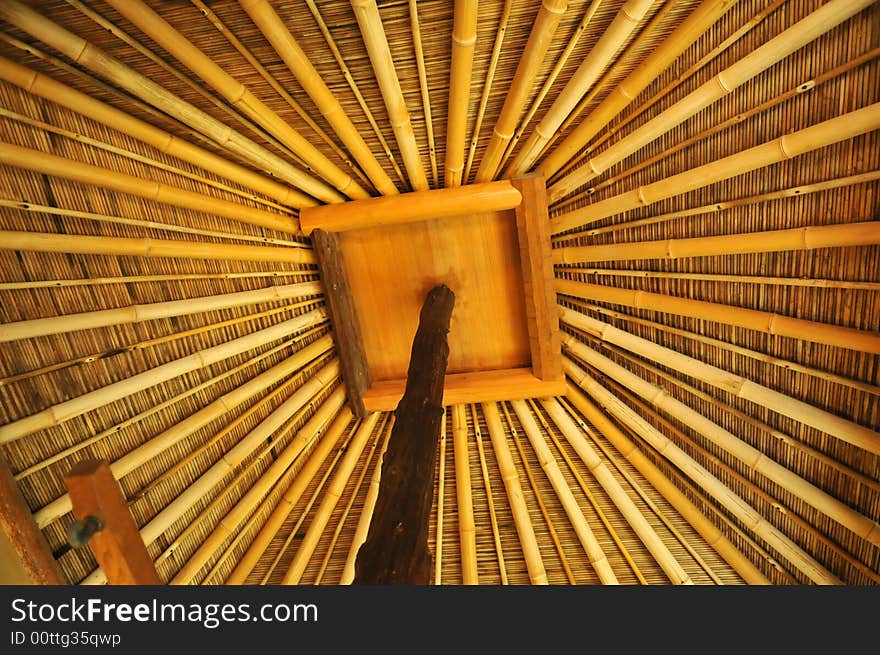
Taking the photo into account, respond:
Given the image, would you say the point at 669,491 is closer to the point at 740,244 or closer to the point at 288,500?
the point at 740,244

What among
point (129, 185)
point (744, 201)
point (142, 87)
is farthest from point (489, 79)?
point (129, 185)

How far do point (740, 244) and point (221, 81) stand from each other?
367cm

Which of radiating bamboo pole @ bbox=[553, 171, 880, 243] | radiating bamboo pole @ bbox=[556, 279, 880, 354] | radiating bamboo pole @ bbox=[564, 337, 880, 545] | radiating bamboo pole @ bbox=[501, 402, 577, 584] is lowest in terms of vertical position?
radiating bamboo pole @ bbox=[501, 402, 577, 584]

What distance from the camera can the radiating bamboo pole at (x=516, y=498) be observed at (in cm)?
509

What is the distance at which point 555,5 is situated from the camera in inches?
111

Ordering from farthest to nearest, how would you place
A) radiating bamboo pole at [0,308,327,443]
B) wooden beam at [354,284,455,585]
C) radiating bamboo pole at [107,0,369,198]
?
radiating bamboo pole at [0,308,327,443] → radiating bamboo pole at [107,0,369,198] → wooden beam at [354,284,455,585]

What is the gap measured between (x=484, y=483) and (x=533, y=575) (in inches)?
39.5

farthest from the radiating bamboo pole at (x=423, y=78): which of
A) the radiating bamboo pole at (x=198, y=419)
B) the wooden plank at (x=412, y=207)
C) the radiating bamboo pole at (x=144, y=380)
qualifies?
the radiating bamboo pole at (x=198, y=419)

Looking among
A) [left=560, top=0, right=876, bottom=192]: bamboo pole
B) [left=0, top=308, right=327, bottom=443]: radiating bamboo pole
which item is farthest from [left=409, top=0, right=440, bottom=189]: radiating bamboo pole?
[left=0, top=308, right=327, bottom=443]: radiating bamboo pole

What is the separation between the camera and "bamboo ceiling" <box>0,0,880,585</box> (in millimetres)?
3020

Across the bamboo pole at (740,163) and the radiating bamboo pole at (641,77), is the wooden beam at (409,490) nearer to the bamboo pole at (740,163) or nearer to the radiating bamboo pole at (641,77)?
the bamboo pole at (740,163)

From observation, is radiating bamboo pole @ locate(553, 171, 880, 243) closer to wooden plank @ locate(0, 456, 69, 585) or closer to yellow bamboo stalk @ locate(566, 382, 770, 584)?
yellow bamboo stalk @ locate(566, 382, 770, 584)

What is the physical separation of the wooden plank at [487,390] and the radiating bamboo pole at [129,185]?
2100 mm

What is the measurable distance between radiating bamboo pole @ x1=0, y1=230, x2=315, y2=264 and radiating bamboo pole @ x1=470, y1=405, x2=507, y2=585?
8.61 feet
